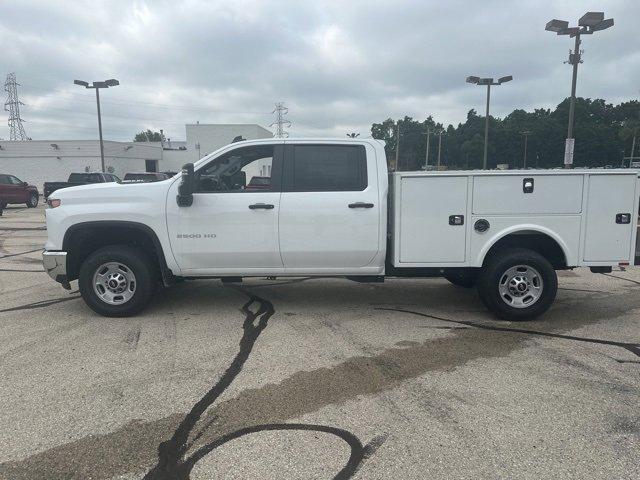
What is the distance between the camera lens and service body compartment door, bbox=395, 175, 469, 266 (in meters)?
5.62

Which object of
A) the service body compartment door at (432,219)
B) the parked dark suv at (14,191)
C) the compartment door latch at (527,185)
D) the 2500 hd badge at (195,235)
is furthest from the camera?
the parked dark suv at (14,191)

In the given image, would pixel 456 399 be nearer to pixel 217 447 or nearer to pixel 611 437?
pixel 611 437

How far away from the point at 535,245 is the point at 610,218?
0.84 meters

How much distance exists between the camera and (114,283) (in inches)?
232

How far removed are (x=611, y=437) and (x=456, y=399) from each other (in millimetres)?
1029

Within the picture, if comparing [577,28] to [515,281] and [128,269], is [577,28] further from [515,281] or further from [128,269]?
[128,269]

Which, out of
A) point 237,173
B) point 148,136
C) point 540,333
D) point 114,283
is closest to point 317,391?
point 540,333

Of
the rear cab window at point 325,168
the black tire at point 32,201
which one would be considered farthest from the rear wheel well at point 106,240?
the black tire at point 32,201

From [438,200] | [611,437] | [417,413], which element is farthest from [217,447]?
[438,200]

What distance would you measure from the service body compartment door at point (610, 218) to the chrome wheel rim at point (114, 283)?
17.5ft

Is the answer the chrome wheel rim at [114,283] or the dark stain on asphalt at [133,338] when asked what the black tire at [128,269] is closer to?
the chrome wheel rim at [114,283]

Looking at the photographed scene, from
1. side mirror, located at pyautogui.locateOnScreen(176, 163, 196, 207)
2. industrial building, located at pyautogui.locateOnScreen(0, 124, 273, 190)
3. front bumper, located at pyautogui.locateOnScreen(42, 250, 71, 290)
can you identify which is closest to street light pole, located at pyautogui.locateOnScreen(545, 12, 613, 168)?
side mirror, located at pyautogui.locateOnScreen(176, 163, 196, 207)

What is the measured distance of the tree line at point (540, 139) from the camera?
87938mm

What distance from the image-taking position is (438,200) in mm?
5641
